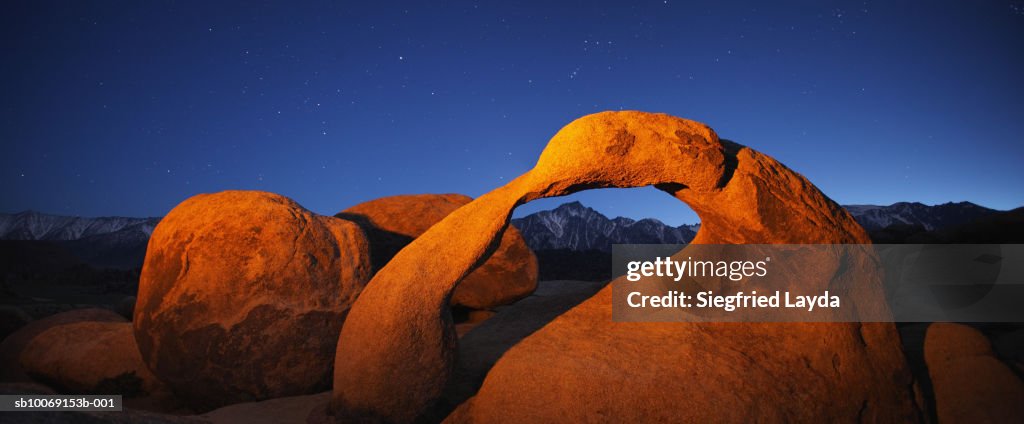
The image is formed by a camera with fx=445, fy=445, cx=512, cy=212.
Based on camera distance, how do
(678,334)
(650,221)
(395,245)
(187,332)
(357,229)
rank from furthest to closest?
(650,221) < (395,245) < (357,229) < (187,332) < (678,334)

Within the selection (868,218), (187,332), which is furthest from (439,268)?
(868,218)

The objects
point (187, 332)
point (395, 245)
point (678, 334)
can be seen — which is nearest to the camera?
point (678, 334)

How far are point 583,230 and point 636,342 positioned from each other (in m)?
61.4

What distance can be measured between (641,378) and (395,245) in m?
3.96

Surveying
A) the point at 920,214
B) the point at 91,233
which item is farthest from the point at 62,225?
the point at 920,214

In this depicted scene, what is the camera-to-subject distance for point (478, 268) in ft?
20.8

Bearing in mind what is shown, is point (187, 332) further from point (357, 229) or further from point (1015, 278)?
point (1015, 278)

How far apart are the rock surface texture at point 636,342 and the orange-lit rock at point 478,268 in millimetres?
2790

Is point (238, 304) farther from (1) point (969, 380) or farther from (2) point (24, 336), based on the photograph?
(1) point (969, 380)

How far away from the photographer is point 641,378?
303cm

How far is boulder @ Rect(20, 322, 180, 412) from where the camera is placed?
446 centimetres

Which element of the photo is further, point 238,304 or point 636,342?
point 238,304

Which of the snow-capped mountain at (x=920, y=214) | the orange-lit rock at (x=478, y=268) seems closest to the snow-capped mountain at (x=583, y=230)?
the snow-capped mountain at (x=920, y=214)

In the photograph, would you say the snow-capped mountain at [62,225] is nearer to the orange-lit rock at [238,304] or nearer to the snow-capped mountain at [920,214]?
the orange-lit rock at [238,304]
